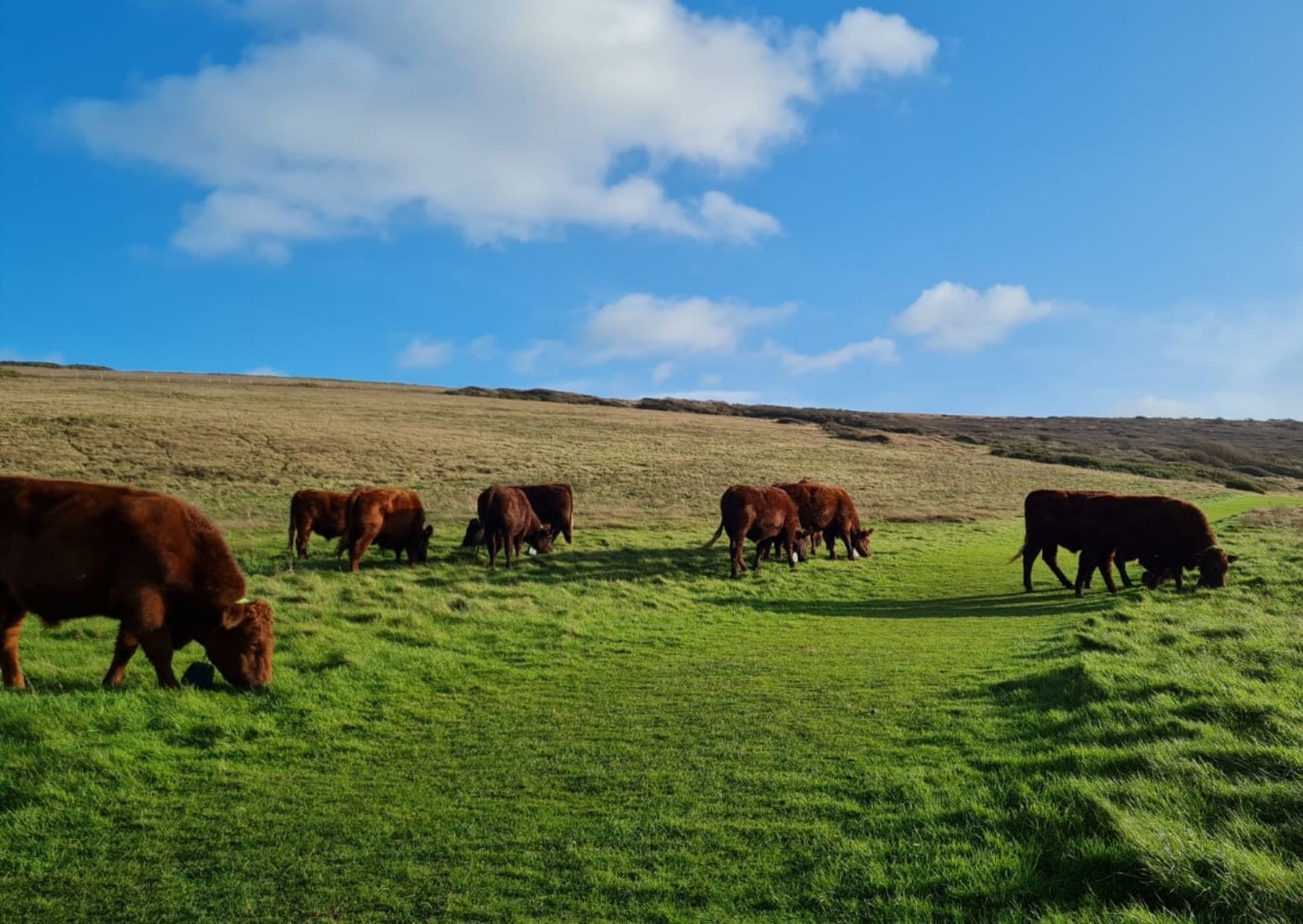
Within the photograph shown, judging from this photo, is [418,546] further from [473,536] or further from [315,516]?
[473,536]

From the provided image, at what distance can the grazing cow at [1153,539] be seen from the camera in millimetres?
17000

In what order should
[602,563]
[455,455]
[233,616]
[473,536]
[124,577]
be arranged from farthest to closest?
[455,455], [473,536], [602,563], [233,616], [124,577]

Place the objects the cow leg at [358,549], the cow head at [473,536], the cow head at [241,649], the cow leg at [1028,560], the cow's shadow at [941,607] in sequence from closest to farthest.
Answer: the cow head at [241,649] → the cow's shadow at [941,607] → the cow leg at [358,549] → the cow leg at [1028,560] → the cow head at [473,536]

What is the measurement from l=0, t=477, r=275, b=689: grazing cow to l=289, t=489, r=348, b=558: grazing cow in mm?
10070

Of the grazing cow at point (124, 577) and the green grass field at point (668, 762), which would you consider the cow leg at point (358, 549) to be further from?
the grazing cow at point (124, 577)

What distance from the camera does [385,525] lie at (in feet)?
57.1

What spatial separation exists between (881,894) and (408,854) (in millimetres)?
2782

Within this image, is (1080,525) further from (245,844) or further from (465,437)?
(465,437)

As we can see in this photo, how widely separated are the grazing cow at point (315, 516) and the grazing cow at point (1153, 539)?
16453mm

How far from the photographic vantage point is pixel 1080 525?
18.0 metres

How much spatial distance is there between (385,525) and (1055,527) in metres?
15.0

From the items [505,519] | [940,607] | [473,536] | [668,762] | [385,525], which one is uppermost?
[505,519]

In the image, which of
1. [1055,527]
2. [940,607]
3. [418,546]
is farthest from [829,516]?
[418,546]

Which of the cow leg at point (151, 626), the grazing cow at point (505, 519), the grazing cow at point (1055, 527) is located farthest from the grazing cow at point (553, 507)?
the cow leg at point (151, 626)
